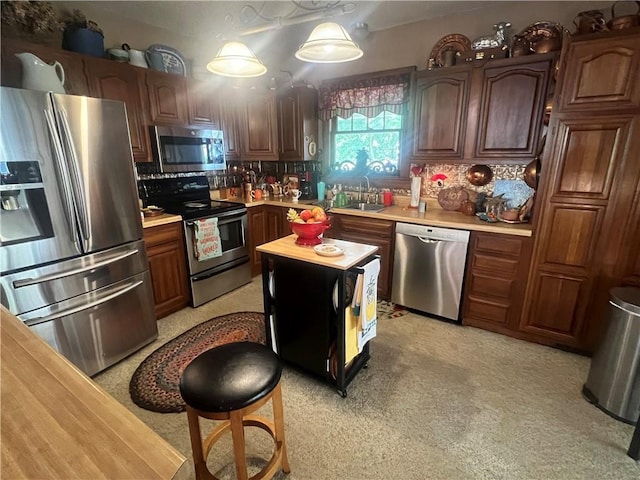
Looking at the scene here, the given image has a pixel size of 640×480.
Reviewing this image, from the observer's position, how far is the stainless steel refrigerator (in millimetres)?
1750

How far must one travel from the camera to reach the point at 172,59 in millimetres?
3191

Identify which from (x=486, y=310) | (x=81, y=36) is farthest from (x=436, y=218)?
(x=81, y=36)

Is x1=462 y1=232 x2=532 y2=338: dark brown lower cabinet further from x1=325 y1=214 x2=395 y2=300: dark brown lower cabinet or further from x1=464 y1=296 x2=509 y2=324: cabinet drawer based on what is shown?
x1=325 y1=214 x2=395 y2=300: dark brown lower cabinet

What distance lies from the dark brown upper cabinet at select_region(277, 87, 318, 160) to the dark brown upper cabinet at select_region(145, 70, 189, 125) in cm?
115

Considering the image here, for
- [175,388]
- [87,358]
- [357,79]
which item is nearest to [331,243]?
[175,388]

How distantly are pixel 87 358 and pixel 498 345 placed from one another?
3.08 m

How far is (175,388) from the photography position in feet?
6.91

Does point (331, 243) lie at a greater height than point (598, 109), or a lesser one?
lesser

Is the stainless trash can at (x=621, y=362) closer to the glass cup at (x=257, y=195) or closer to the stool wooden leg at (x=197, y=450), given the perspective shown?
the stool wooden leg at (x=197, y=450)

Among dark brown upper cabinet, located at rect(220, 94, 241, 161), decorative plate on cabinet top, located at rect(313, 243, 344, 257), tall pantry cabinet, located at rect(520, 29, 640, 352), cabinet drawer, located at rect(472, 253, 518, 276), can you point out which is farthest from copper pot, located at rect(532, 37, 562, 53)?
dark brown upper cabinet, located at rect(220, 94, 241, 161)

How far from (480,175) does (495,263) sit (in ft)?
3.04

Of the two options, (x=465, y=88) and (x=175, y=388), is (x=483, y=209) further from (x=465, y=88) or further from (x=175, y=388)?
(x=175, y=388)

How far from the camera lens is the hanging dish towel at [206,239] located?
9.99ft

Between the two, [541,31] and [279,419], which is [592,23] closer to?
[541,31]
